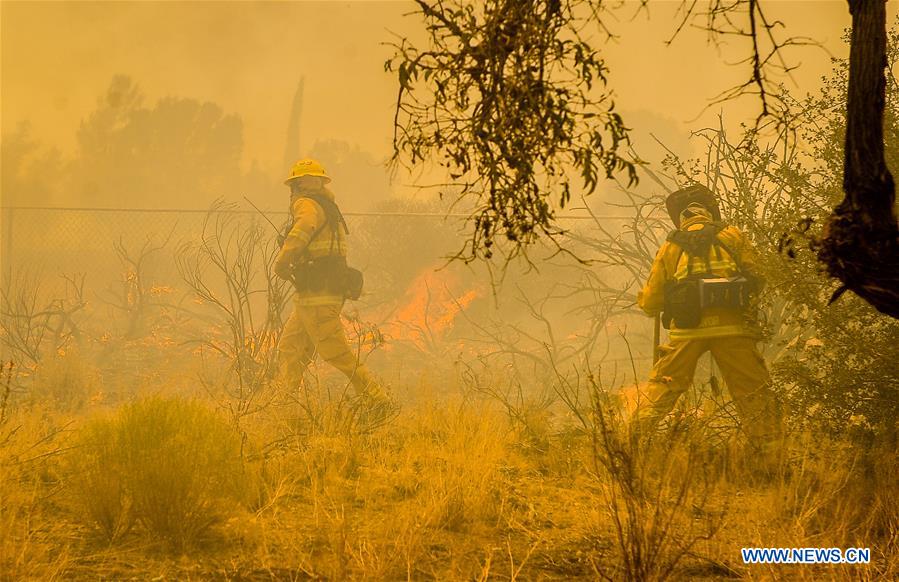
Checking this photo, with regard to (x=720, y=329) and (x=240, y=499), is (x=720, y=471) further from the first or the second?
(x=240, y=499)

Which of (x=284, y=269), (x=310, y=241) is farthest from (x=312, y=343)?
(x=310, y=241)

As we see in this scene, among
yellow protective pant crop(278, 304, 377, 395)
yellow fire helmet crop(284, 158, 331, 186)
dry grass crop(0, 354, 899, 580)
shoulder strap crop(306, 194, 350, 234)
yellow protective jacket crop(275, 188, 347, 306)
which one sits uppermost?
yellow fire helmet crop(284, 158, 331, 186)

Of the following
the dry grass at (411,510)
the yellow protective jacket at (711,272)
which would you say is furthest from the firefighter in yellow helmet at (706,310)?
the dry grass at (411,510)

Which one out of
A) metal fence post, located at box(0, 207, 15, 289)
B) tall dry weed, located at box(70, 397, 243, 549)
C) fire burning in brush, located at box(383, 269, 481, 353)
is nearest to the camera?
tall dry weed, located at box(70, 397, 243, 549)

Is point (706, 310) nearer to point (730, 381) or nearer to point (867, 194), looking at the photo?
point (730, 381)

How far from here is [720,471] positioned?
4.57 metres

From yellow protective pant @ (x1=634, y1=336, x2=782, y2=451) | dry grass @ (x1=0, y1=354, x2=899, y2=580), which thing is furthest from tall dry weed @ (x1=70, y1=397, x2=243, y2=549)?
yellow protective pant @ (x1=634, y1=336, x2=782, y2=451)

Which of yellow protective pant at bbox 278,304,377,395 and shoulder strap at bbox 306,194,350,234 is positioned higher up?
shoulder strap at bbox 306,194,350,234

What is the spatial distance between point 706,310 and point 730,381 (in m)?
0.47

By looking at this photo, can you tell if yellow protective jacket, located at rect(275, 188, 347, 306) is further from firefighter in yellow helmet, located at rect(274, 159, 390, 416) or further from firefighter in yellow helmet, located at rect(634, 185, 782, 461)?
firefighter in yellow helmet, located at rect(634, 185, 782, 461)

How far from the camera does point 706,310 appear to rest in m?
5.02

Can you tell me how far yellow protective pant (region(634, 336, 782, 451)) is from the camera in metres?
4.71

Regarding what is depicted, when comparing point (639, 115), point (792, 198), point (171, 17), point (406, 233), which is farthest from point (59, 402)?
point (171, 17)

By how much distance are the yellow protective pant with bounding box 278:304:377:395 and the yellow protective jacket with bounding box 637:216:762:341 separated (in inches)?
102
